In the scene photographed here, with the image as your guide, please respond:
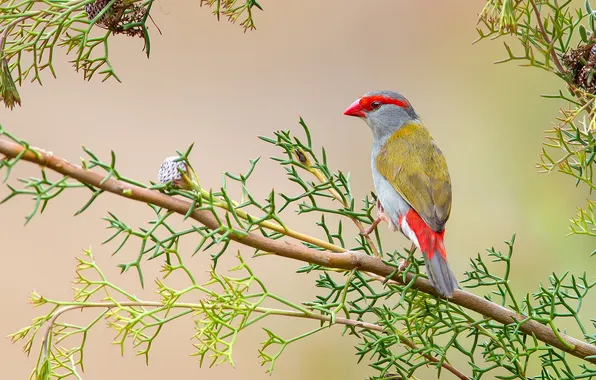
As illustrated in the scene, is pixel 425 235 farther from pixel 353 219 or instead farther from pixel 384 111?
pixel 384 111

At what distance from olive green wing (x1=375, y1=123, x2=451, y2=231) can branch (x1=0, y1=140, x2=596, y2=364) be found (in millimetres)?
600

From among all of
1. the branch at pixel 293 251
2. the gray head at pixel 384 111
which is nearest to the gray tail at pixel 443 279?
the branch at pixel 293 251

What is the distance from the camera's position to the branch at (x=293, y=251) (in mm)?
821

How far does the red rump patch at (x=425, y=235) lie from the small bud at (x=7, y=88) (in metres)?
0.84

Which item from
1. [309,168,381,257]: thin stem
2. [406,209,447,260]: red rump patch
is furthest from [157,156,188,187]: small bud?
[406,209,447,260]: red rump patch

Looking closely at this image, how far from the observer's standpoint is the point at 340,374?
2805 millimetres

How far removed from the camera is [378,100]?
2.25 meters

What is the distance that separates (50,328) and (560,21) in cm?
90

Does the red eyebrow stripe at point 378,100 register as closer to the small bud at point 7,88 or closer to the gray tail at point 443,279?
the gray tail at point 443,279

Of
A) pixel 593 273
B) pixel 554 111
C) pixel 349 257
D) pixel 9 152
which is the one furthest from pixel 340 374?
pixel 9 152

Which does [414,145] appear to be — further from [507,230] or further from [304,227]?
[304,227]

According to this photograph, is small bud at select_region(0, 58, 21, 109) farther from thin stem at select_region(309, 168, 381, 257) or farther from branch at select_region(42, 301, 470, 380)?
thin stem at select_region(309, 168, 381, 257)

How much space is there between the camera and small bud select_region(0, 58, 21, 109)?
3.81 ft

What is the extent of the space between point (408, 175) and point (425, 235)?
33 centimetres
